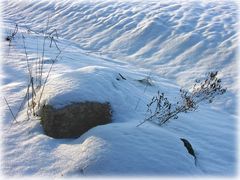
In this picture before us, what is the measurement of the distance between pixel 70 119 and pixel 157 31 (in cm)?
549

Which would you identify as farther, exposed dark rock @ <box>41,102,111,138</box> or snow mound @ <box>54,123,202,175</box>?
exposed dark rock @ <box>41,102,111,138</box>

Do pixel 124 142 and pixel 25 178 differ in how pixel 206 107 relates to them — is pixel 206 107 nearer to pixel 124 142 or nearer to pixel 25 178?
pixel 124 142

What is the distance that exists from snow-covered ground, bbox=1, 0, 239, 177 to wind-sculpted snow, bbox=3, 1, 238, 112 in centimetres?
2

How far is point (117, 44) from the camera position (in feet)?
28.1

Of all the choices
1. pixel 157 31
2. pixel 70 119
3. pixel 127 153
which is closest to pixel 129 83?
pixel 70 119

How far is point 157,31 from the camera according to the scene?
8.62 meters

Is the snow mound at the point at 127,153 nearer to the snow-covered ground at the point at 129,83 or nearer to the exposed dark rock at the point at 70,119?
the snow-covered ground at the point at 129,83

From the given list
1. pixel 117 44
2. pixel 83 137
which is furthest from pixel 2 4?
pixel 83 137

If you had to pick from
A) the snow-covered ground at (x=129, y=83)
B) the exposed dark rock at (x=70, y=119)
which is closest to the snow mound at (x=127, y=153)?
the snow-covered ground at (x=129, y=83)

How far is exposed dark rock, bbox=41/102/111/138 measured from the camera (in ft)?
11.6

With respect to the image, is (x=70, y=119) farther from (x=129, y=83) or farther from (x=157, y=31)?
(x=157, y=31)

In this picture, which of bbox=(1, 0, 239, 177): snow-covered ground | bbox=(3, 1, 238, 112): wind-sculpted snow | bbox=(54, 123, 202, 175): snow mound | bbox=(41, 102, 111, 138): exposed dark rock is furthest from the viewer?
bbox=(3, 1, 238, 112): wind-sculpted snow

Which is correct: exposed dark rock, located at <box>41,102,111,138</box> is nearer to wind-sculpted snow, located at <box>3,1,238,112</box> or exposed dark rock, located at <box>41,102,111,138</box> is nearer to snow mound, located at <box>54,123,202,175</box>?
snow mound, located at <box>54,123,202,175</box>

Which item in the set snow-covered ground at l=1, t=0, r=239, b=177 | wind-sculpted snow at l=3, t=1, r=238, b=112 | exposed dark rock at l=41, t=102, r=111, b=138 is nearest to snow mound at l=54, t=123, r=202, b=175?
snow-covered ground at l=1, t=0, r=239, b=177
